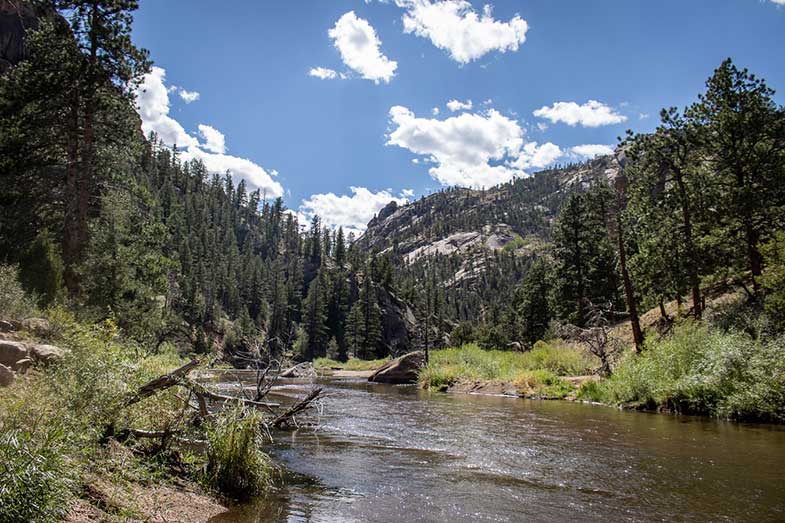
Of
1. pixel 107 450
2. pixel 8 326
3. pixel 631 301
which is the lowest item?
pixel 107 450

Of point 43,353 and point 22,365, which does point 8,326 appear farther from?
point 22,365

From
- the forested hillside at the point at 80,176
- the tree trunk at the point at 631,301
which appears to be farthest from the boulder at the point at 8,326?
the tree trunk at the point at 631,301

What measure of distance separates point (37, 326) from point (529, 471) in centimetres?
1482

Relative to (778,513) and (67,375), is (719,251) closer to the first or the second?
(778,513)

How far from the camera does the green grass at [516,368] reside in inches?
1243

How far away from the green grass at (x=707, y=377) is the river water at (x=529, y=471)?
137cm

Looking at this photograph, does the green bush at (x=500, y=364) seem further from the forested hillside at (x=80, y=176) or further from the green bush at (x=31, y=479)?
the green bush at (x=31, y=479)

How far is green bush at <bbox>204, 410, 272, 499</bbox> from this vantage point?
352 inches

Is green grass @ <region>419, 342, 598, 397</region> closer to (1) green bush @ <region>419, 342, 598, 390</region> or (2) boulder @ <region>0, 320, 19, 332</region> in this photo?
(1) green bush @ <region>419, 342, 598, 390</region>

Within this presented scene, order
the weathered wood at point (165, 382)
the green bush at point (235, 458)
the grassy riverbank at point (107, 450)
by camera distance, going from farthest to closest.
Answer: the weathered wood at point (165, 382)
the green bush at point (235, 458)
the grassy riverbank at point (107, 450)

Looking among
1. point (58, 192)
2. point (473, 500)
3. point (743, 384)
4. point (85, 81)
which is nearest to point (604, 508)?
point (473, 500)

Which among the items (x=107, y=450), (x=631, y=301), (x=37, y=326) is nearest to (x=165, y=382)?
(x=107, y=450)

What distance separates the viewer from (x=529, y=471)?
11.7 metres

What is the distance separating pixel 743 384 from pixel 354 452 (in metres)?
14.4
